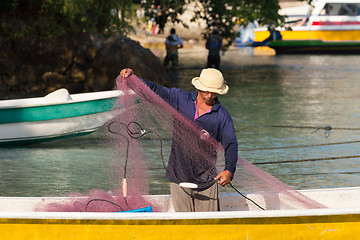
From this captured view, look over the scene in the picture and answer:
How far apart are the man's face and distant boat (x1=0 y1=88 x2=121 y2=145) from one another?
7191mm

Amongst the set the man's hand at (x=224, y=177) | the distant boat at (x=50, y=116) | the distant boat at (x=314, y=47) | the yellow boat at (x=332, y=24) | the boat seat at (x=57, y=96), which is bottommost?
the distant boat at (x=314, y=47)

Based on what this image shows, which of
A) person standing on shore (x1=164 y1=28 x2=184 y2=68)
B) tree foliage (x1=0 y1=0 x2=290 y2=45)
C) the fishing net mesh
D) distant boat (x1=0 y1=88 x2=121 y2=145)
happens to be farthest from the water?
tree foliage (x1=0 y1=0 x2=290 y2=45)

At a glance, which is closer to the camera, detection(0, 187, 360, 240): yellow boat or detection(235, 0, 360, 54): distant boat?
detection(0, 187, 360, 240): yellow boat

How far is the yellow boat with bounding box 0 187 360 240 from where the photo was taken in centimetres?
605

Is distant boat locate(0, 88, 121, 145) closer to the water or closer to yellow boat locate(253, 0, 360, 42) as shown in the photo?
the water

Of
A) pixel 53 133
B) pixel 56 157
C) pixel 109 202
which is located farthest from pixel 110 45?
pixel 109 202

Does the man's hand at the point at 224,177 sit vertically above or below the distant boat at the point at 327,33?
above

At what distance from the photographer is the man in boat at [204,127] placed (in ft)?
20.5

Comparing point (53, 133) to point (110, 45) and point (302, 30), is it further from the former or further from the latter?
point (302, 30)

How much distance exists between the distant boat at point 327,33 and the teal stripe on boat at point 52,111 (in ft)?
97.1

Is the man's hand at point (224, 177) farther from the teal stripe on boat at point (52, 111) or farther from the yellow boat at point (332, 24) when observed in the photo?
the yellow boat at point (332, 24)
